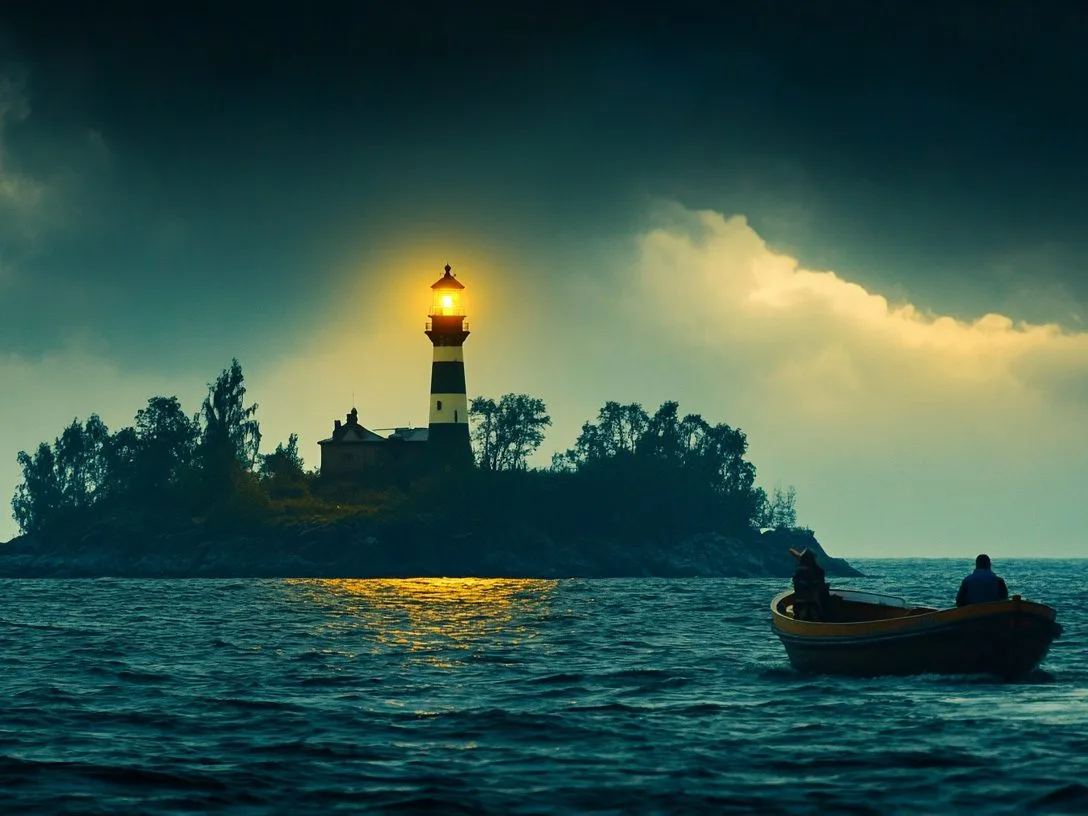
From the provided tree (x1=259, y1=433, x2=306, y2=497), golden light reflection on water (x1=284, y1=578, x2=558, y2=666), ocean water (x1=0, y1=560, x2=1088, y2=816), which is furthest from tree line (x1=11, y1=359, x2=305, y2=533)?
ocean water (x1=0, y1=560, x2=1088, y2=816)

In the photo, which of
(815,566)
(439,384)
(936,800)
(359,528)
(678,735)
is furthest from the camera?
(359,528)

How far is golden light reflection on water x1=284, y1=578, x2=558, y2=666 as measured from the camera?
46.7m

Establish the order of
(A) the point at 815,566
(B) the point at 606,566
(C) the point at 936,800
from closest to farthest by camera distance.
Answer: (C) the point at 936,800, (A) the point at 815,566, (B) the point at 606,566

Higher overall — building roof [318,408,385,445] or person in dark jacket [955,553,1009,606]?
building roof [318,408,385,445]

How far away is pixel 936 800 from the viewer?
19.5 m

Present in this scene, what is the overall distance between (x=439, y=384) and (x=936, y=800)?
11300 cm

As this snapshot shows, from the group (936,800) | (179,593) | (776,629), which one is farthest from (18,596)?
(936,800)

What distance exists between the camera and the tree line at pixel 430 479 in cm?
15762

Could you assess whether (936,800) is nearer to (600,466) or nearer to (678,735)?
(678,735)

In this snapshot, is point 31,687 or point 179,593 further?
point 179,593

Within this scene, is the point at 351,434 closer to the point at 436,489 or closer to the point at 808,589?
the point at 436,489

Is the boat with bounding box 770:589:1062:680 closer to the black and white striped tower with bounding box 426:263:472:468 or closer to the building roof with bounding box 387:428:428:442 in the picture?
the black and white striped tower with bounding box 426:263:472:468

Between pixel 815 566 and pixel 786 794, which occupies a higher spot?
pixel 815 566

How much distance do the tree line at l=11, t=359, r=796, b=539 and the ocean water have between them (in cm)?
11025
